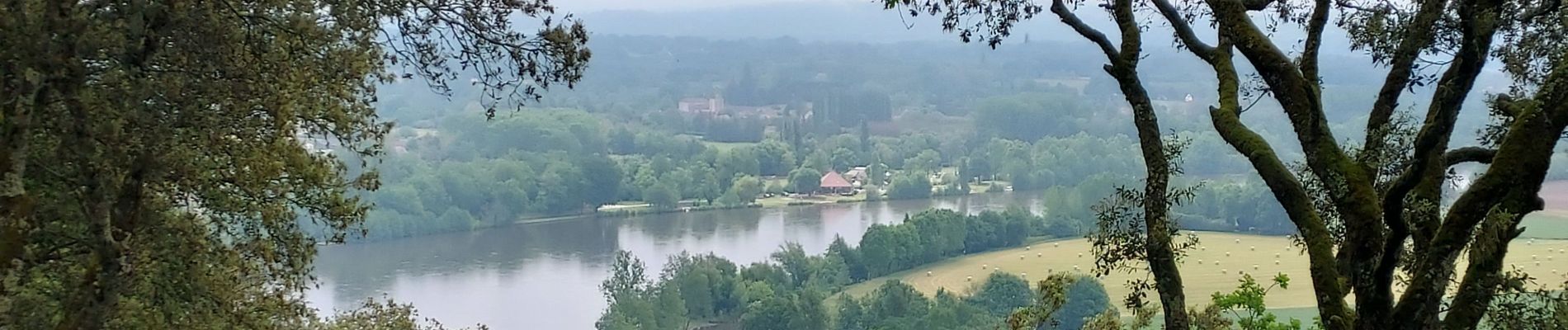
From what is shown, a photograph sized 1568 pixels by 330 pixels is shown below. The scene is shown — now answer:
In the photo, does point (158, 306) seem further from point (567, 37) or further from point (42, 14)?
point (567, 37)

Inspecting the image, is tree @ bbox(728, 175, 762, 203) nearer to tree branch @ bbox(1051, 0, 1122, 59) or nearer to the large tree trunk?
tree branch @ bbox(1051, 0, 1122, 59)

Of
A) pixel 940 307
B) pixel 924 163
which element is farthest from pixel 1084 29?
pixel 924 163

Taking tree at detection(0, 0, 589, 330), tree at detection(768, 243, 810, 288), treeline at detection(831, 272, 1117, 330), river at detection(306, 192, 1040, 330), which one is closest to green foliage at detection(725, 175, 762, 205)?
river at detection(306, 192, 1040, 330)

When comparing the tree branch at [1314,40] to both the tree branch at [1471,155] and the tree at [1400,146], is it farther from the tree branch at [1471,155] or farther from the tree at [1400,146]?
the tree branch at [1471,155]

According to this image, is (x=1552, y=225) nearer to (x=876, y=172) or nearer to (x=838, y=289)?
(x=838, y=289)

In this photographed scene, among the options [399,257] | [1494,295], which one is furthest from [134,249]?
[399,257]

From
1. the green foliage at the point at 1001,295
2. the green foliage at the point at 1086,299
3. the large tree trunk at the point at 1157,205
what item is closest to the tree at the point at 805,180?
the green foliage at the point at 1001,295
